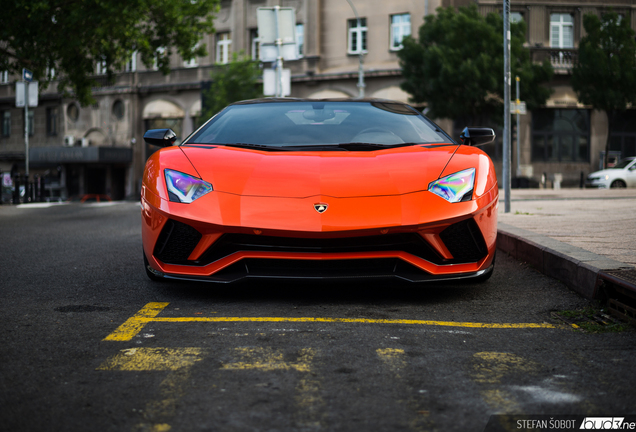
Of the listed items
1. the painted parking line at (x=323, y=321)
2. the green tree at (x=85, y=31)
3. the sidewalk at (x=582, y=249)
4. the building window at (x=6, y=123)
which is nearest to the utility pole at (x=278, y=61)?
the green tree at (x=85, y=31)

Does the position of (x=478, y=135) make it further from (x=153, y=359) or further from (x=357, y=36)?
(x=357, y=36)

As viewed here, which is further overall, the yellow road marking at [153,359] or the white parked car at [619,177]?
the white parked car at [619,177]

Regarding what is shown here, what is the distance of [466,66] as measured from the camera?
26.0m

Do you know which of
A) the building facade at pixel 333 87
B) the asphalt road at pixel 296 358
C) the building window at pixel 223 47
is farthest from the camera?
the building window at pixel 223 47

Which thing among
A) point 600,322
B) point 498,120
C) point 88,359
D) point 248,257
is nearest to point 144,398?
point 88,359

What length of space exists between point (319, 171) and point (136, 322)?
133cm

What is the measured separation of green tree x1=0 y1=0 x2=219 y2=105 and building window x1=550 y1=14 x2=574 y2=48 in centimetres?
1842

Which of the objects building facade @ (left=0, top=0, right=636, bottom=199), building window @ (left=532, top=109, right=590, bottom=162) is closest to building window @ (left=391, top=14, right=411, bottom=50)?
building facade @ (left=0, top=0, right=636, bottom=199)

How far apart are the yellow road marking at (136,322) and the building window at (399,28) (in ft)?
91.8

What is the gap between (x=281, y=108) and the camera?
17.1ft

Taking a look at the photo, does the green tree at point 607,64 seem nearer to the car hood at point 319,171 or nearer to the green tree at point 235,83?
the green tree at point 235,83

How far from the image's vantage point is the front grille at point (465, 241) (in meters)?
3.87

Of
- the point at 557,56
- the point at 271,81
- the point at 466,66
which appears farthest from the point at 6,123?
the point at 557,56

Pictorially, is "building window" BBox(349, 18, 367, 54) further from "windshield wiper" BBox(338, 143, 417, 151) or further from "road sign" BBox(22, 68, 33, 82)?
"windshield wiper" BBox(338, 143, 417, 151)
